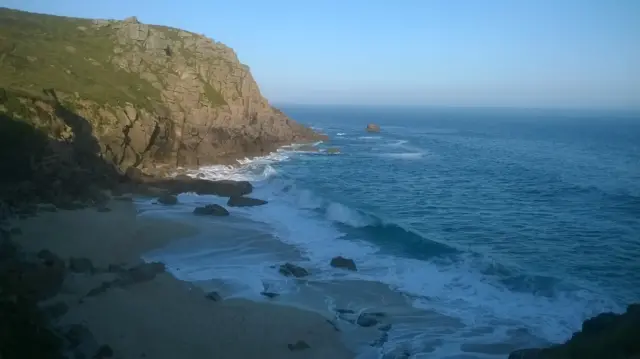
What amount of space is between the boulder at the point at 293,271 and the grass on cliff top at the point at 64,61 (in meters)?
29.9

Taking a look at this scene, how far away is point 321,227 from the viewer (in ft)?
105

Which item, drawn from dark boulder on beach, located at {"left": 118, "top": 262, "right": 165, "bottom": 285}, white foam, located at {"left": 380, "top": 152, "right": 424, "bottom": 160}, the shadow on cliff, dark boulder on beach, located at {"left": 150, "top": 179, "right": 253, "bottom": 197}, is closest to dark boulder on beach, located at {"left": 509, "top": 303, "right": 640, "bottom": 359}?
dark boulder on beach, located at {"left": 118, "top": 262, "right": 165, "bottom": 285}

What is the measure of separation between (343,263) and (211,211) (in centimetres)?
1234

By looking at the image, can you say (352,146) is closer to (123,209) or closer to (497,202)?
(497,202)

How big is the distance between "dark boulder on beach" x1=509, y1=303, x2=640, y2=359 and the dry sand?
6.22m

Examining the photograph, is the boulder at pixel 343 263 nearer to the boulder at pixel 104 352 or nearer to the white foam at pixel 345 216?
the white foam at pixel 345 216

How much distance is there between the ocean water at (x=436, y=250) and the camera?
59.5 feet

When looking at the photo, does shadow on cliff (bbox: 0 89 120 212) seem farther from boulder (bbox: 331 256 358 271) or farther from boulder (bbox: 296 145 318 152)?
boulder (bbox: 296 145 318 152)

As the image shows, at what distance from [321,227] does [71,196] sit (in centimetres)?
1612

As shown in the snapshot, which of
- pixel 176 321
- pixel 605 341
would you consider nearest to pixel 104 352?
pixel 176 321

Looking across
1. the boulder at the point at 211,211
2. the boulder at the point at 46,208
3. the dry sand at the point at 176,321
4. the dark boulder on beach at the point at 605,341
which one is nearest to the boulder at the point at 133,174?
the boulder at the point at 211,211

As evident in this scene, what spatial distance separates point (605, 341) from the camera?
440 inches

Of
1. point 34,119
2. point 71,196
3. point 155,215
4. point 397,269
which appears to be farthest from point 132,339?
point 34,119

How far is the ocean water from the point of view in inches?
714
